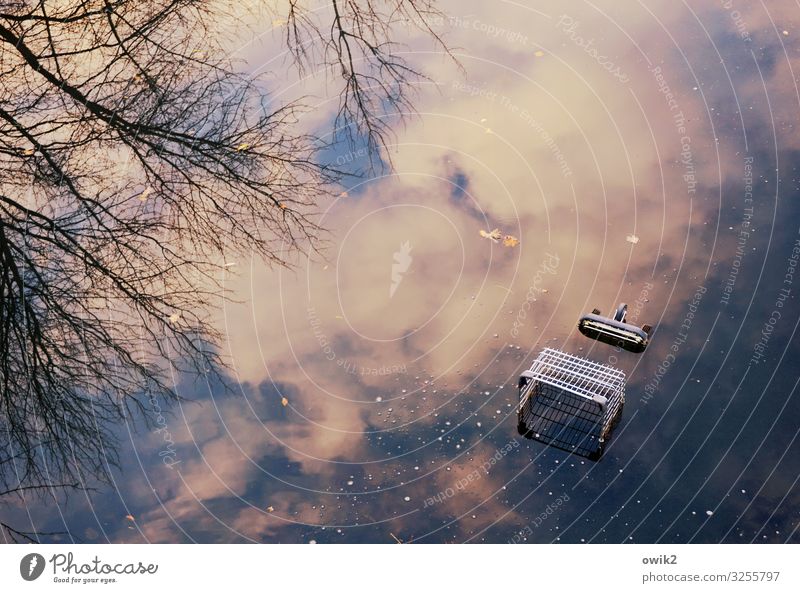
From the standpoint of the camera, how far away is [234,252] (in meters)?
7.73

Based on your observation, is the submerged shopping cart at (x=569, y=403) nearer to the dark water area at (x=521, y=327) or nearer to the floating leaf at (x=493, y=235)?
the dark water area at (x=521, y=327)

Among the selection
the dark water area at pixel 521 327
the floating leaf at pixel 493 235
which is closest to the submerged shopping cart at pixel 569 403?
the dark water area at pixel 521 327

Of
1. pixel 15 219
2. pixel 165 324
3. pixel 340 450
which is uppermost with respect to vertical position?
A: pixel 15 219

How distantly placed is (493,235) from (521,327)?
1.11 m

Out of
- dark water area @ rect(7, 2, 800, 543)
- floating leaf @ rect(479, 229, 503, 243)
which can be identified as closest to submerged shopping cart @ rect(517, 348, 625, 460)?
dark water area @ rect(7, 2, 800, 543)

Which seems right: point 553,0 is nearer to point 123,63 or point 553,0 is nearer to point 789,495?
point 123,63

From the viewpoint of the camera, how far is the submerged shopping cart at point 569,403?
6.05 meters

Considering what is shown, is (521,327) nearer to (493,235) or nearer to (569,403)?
(569,403)

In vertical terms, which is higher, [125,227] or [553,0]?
[553,0]

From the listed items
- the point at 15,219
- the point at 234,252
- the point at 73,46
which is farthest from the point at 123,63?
the point at 234,252

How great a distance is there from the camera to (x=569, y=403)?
633cm

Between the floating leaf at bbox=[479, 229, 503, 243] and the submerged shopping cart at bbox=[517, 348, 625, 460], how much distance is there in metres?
1.43

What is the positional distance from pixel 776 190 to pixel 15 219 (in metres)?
7.23

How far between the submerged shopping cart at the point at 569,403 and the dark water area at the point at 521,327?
0.12 metres
